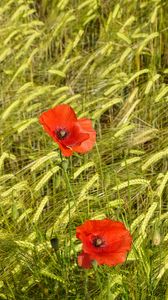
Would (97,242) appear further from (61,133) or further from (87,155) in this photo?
(87,155)

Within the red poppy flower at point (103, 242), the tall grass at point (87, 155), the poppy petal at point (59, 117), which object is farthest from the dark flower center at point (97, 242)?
the poppy petal at point (59, 117)

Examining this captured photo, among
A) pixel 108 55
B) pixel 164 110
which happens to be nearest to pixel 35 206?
pixel 164 110

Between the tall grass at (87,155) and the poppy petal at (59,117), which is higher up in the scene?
the poppy petal at (59,117)

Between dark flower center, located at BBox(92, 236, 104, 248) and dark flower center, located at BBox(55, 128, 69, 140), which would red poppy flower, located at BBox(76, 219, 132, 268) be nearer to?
dark flower center, located at BBox(92, 236, 104, 248)

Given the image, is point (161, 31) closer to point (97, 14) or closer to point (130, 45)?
point (130, 45)

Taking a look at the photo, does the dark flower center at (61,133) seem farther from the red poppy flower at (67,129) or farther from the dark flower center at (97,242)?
the dark flower center at (97,242)

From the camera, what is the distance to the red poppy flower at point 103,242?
1356 mm

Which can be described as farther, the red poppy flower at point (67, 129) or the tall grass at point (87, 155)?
the tall grass at point (87, 155)

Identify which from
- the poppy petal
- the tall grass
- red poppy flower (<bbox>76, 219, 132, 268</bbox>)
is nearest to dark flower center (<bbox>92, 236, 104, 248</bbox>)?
→ red poppy flower (<bbox>76, 219, 132, 268</bbox>)

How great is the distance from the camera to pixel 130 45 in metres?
2.74

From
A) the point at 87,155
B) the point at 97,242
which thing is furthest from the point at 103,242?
the point at 87,155

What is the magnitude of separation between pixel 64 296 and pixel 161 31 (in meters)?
1.32

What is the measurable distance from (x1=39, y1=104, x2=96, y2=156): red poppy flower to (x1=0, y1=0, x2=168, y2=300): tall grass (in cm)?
9

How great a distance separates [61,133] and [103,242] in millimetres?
244
